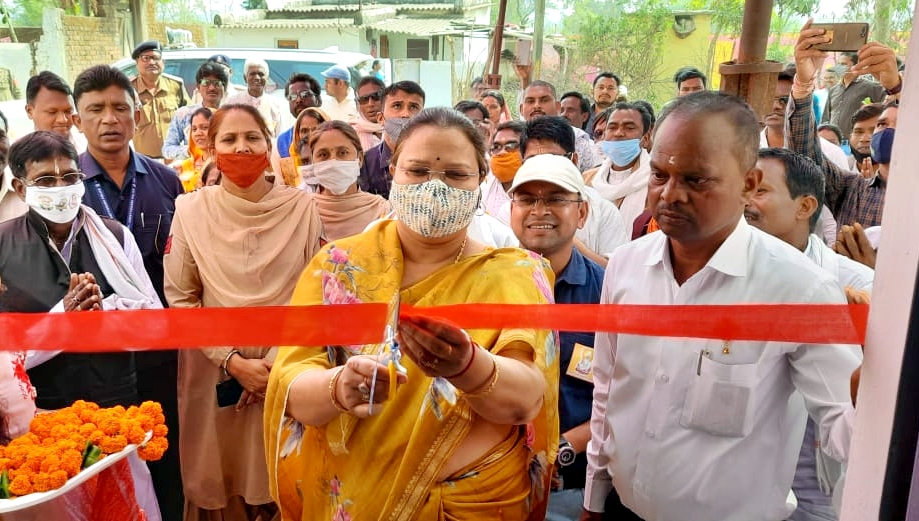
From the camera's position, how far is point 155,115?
7160 mm

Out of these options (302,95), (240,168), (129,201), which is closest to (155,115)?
(302,95)

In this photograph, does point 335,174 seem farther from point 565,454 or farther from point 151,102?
point 151,102

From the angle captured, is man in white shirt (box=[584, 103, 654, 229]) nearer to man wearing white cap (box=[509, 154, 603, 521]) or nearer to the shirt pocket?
man wearing white cap (box=[509, 154, 603, 521])

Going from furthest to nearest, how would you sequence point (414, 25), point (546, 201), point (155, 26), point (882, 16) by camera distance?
point (414, 25), point (155, 26), point (882, 16), point (546, 201)

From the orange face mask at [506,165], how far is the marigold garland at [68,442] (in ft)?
8.69

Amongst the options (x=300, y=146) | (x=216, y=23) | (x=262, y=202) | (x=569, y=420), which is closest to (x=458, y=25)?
(x=216, y=23)

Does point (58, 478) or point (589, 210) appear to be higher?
point (589, 210)

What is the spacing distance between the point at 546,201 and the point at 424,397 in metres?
1.20

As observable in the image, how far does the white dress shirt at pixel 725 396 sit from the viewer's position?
161 cm

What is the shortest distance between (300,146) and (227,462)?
2.30 m

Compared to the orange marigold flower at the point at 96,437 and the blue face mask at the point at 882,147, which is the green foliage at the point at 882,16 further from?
the orange marigold flower at the point at 96,437

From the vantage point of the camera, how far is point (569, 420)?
2377 mm

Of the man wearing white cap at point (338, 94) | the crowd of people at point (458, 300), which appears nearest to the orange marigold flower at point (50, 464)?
the crowd of people at point (458, 300)

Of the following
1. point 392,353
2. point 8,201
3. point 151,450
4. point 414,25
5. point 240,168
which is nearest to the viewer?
point 392,353
